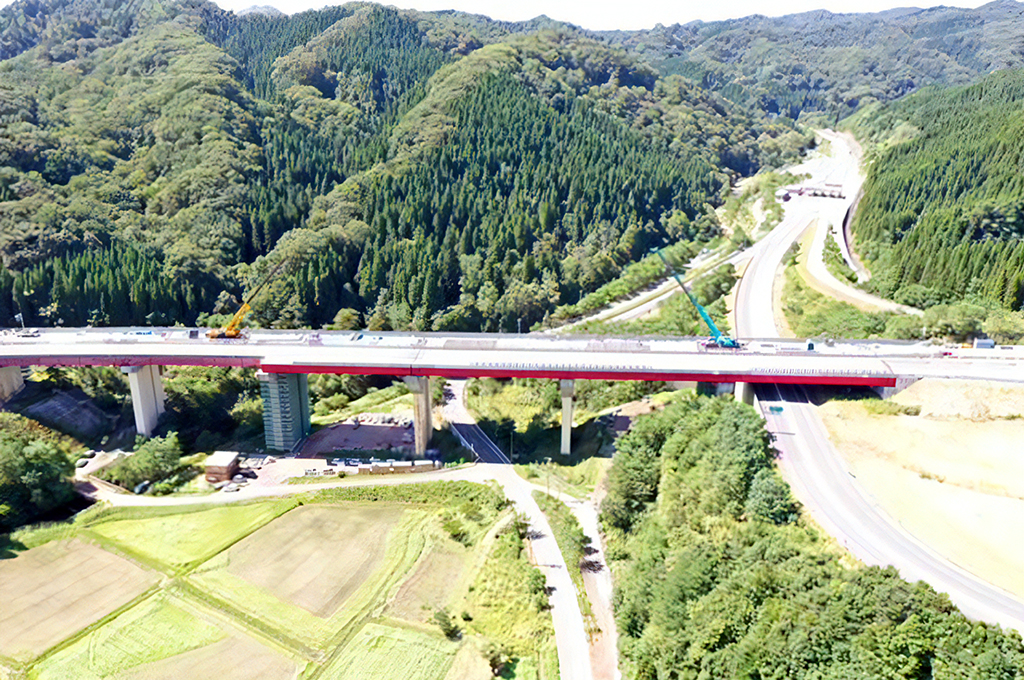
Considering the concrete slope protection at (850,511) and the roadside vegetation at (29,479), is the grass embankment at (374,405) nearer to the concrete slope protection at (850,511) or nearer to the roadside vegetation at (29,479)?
the roadside vegetation at (29,479)

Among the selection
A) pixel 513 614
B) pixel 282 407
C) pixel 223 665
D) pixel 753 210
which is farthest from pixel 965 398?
pixel 753 210

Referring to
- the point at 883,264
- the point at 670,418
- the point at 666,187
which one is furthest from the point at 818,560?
the point at 666,187

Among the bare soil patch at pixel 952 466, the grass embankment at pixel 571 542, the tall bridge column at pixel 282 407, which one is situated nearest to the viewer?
the bare soil patch at pixel 952 466

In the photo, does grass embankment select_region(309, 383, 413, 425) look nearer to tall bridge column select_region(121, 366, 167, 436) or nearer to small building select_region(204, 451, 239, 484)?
small building select_region(204, 451, 239, 484)

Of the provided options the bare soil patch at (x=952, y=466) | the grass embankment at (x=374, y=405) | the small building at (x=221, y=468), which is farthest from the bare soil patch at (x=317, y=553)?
the bare soil patch at (x=952, y=466)

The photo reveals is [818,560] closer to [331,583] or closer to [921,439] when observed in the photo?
[921,439]

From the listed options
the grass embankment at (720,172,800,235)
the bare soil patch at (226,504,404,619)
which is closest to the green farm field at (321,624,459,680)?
the bare soil patch at (226,504,404,619)

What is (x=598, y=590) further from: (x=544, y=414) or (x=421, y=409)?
(x=544, y=414)
